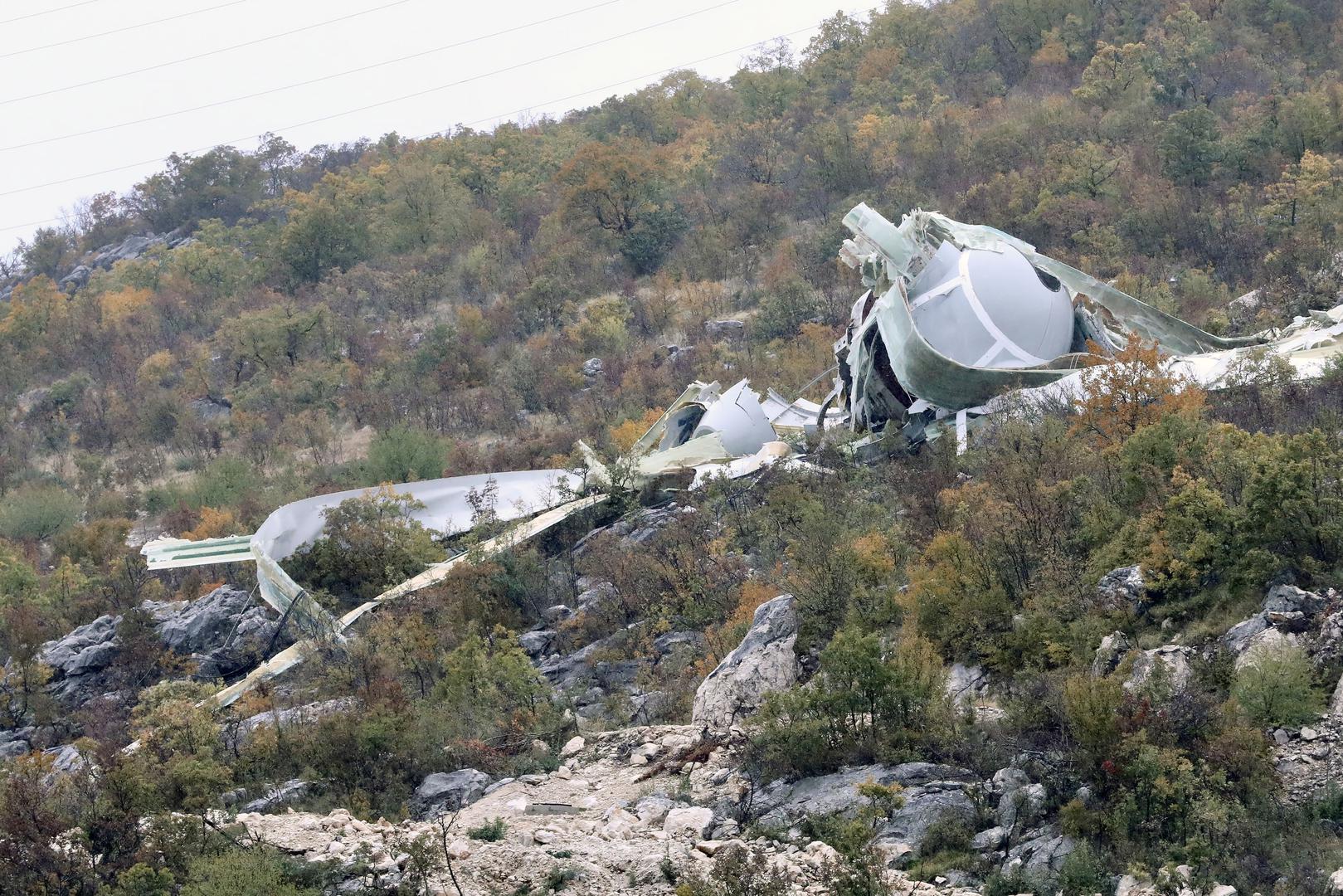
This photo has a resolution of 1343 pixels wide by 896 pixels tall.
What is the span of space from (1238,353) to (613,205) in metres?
33.3

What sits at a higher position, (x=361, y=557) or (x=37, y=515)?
(x=37, y=515)

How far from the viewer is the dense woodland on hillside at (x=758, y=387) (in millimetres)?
15922

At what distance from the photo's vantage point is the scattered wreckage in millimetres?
28906

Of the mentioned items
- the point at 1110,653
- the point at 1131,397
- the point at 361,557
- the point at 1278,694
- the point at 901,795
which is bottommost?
the point at 361,557

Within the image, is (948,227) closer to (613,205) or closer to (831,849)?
(831,849)

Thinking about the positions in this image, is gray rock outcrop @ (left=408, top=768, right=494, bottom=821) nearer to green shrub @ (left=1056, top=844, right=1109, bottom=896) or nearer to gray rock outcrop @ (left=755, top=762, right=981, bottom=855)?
gray rock outcrop @ (left=755, top=762, right=981, bottom=855)

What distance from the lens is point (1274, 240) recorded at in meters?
39.0

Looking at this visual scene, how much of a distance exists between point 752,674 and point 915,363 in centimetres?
1246

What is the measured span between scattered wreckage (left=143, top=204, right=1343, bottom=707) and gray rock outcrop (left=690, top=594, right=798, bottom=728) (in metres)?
9.58

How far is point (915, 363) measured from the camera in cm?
2977

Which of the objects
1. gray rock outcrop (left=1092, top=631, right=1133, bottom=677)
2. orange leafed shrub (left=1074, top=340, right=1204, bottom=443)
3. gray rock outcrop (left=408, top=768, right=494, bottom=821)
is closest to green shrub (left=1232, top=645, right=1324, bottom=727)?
gray rock outcrop (left=1092, top=631, right=1133, bottom=677)

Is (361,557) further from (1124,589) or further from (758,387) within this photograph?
(1124,589)

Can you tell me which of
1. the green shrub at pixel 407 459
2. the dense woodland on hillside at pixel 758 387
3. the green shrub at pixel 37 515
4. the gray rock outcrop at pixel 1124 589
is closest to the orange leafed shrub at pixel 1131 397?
the dense woodland on hillside at pixel 758 387

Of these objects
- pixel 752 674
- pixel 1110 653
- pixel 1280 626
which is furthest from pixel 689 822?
pixel 1280 626
